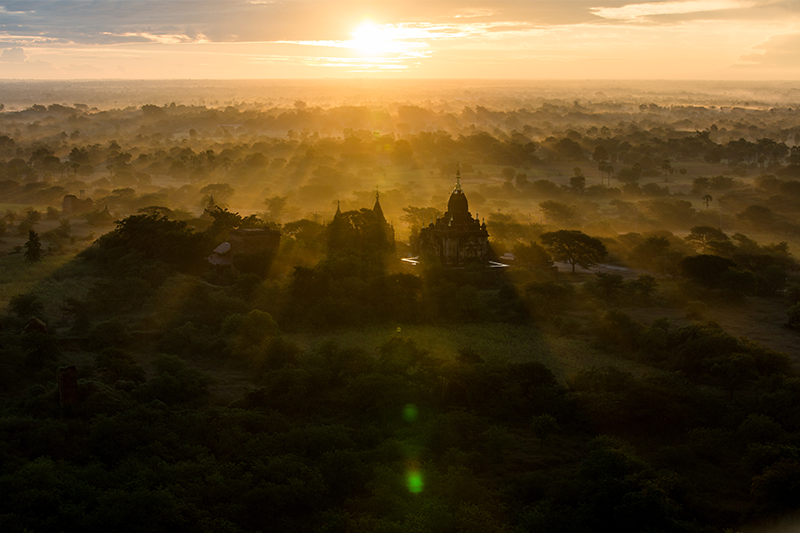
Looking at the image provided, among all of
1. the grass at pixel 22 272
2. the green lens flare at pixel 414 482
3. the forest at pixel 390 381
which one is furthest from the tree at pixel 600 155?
the green lens flare at pixel 414 482

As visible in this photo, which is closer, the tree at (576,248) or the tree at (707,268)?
the tree at (707,268)

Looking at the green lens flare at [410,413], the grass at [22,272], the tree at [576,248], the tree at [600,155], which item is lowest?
the green lens flare at [410,413]

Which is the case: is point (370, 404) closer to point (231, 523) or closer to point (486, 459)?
point (486, 459)

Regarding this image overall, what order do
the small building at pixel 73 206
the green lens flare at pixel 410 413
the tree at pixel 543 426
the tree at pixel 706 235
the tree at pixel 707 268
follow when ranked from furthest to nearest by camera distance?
the small building at pixel 73 206 → the tree at pixel 706 235 → the tree at pixel 707 268 → the green lens flare at pixel 410 413 → the tree at pixel 543 426

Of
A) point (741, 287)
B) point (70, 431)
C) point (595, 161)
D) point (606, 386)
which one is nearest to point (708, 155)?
point (595, 161)

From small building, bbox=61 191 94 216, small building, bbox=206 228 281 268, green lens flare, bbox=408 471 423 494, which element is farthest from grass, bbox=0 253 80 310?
green lens flare, bbox=408 471 423 494

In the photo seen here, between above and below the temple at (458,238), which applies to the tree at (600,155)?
above

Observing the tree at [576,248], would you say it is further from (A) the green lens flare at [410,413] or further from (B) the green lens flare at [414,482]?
(B) the green lens flare at [414,482]
